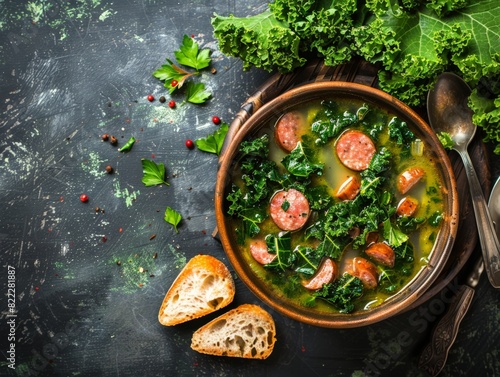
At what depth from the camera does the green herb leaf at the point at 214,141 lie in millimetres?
3848

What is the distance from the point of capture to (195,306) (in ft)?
12.4

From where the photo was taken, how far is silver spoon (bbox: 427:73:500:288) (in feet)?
11.3

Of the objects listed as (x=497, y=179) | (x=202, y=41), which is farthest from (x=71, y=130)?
(x=497, y=179)

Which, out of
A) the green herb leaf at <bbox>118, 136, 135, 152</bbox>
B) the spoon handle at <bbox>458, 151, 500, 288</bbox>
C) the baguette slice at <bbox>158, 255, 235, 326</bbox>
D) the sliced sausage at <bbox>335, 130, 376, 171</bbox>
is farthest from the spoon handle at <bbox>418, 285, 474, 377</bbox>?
the green herb leaf at <bbox>118, 136, 135, 152</bbox>

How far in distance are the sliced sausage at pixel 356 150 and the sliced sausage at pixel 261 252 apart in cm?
65

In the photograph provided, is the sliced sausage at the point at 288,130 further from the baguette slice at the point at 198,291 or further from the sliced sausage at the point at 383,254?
the baguette slice at the point at 198,291

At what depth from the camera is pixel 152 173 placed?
390 cm

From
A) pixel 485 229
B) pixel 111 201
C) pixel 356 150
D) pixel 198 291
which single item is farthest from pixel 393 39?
pixel 111 201

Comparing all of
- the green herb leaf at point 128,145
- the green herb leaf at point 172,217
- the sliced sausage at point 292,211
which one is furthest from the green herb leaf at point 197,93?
the sliced sausage at point 292,211

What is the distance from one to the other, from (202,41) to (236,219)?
1222 mm

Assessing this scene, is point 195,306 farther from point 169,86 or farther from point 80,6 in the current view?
point 80,6

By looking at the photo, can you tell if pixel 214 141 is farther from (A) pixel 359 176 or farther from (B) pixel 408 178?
(B) pixel 408 178

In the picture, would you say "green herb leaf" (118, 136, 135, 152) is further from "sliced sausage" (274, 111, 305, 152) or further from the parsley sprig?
"sliced sausage" (274, 111, 305, 152)

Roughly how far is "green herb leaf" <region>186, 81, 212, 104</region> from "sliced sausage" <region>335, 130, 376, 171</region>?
3.20 ft
